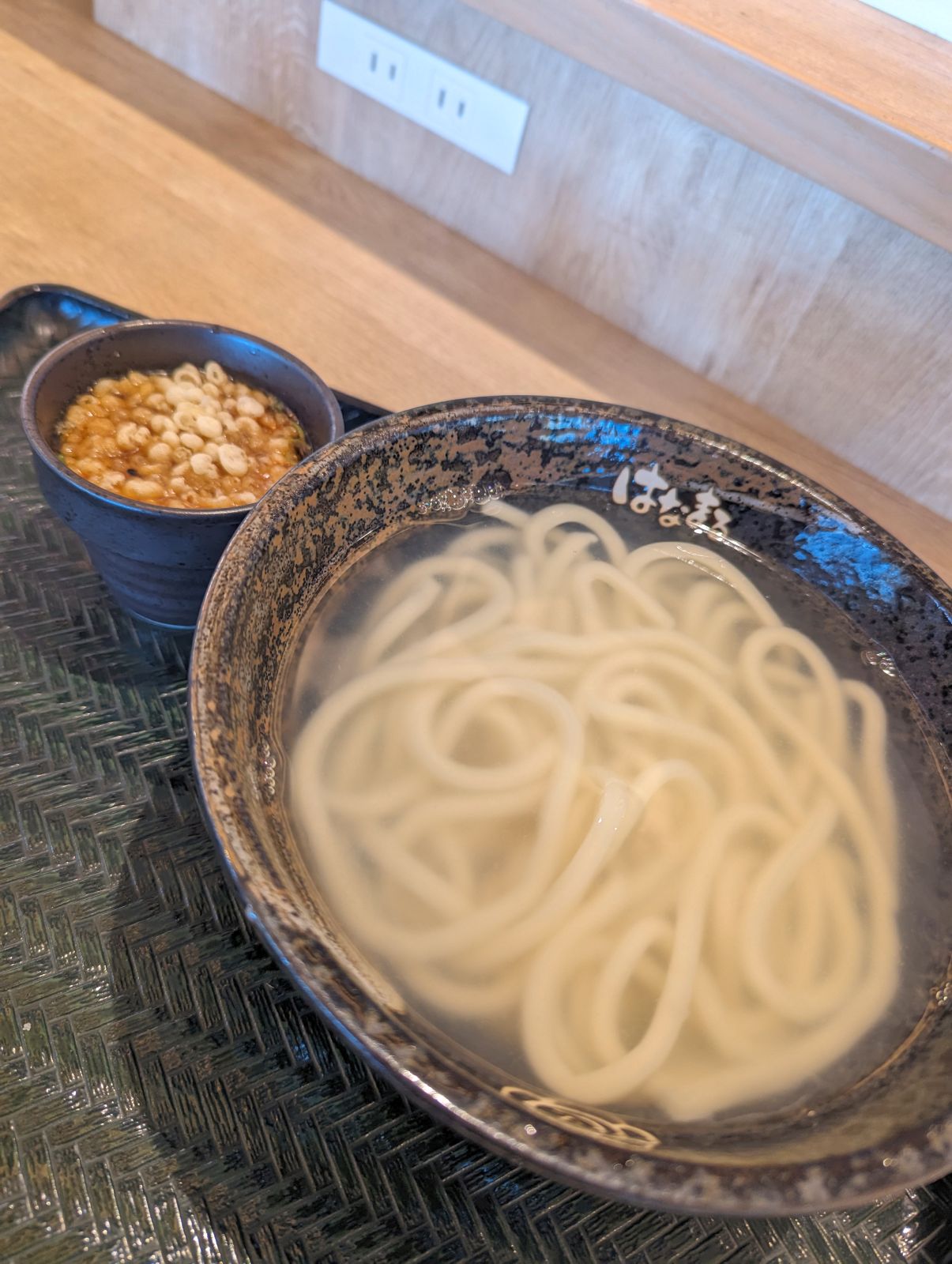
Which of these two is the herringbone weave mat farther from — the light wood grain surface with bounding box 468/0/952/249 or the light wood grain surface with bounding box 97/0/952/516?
the light wood grain surface with bounding box 97/0/952/516

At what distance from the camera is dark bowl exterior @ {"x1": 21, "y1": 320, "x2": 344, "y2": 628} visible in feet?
2.84

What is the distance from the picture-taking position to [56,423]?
38.1 inches

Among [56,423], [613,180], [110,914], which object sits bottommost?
[110,914]


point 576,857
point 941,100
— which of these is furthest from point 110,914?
point 941,100

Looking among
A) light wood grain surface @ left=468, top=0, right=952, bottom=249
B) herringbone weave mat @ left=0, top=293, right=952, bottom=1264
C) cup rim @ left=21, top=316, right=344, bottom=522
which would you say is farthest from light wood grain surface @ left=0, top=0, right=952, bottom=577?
herringbone weave mat @ left=0, top=293, right=952, bottom=1264

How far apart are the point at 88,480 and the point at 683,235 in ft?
3.11

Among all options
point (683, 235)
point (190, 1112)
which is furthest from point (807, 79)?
point (190, 1112)

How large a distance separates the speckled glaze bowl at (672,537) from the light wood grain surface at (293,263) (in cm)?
47

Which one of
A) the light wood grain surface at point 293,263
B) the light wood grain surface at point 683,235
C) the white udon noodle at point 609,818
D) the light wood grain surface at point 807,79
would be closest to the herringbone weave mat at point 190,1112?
the white udon noodle at point 609,818

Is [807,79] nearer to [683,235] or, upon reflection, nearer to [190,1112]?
[683,235]

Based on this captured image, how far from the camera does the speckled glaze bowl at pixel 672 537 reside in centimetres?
48

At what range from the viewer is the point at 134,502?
0.85 metres

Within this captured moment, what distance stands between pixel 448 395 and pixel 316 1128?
38.6 inches

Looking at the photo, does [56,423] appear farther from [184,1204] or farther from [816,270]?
[816,270]
